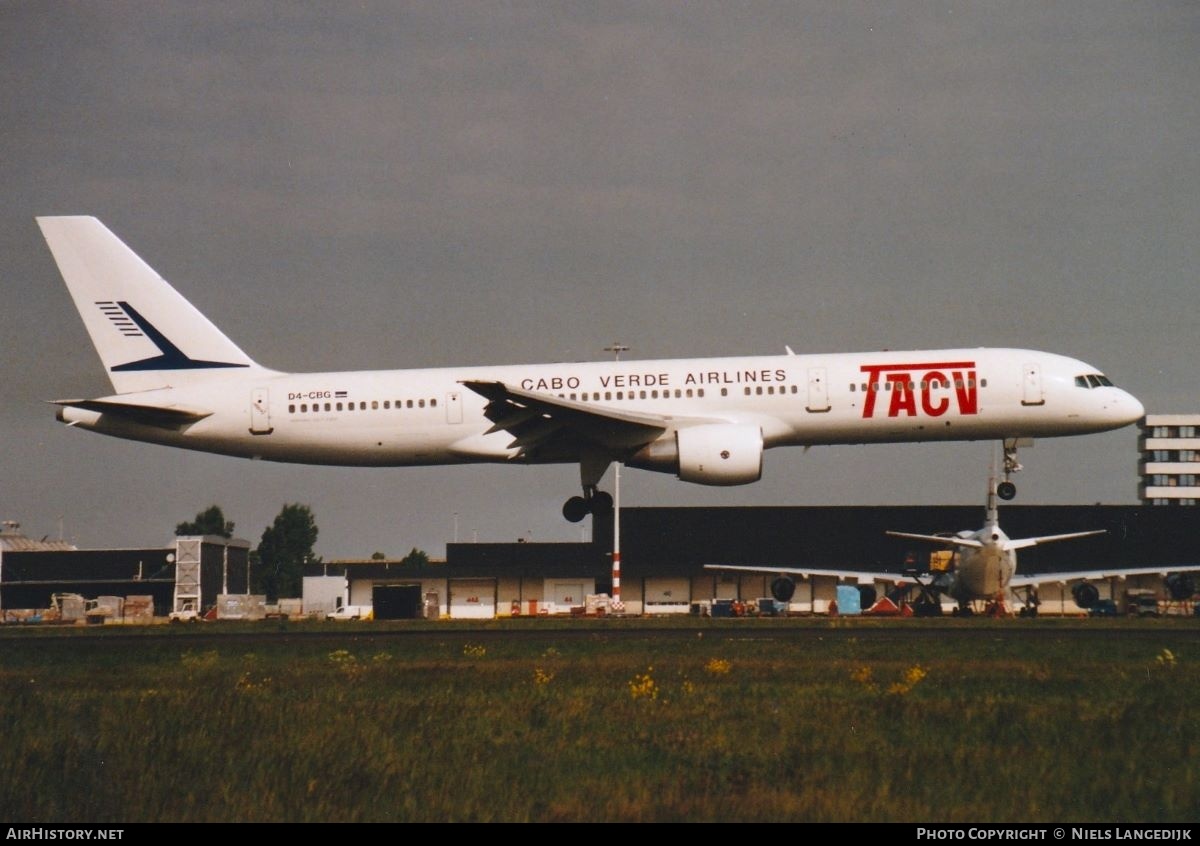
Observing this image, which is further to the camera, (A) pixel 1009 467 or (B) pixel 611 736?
(A) pixel 1009 467

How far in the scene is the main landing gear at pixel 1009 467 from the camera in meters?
39.3

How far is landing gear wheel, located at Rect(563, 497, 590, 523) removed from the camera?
131 ft

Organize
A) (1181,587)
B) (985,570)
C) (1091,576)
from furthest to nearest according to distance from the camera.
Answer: (1091,576), (1181,587), (985,570)

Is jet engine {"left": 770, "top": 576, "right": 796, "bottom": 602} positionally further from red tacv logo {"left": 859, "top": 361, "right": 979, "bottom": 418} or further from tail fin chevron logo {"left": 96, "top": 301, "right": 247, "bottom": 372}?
tail fin chevron logo {"left": 96, "top": 301, "right": 247, "bottom": 372}

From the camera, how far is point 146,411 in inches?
1567

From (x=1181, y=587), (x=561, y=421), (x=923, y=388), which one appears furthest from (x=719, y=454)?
(x=1181, y=587)

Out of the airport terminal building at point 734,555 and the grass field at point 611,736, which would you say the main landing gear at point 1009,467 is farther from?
the airport terminal building at point 734,555

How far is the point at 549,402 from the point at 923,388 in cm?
1009

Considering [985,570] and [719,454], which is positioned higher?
[719,454]

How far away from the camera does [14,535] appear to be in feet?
298

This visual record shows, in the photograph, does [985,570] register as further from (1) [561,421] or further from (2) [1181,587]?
(1) [561,421]

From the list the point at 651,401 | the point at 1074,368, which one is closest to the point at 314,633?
the point at 651,401

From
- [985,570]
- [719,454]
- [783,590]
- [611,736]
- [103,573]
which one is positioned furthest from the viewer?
[103,573]

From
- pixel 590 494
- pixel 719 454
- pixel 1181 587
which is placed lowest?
pixel 1181 587
